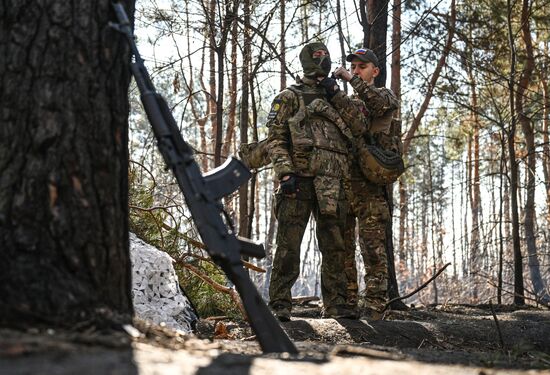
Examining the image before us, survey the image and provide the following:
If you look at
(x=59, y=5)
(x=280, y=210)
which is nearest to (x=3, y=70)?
(x=59, y=5)

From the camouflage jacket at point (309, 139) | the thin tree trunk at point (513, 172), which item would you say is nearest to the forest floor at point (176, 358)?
the camouflage jacket at point (309, 139)

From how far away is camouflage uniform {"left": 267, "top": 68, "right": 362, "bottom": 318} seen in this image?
18.1 ft

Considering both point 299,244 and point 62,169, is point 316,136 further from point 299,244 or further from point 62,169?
point 62,169

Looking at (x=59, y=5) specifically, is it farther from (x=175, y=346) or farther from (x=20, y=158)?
(x=175, y=346)

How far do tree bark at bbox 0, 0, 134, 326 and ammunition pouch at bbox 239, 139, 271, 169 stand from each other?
3.17 metres

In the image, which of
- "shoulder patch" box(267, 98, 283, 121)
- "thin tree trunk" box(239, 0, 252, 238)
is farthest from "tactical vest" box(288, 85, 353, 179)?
"thin tree trunk" box(239, 0, 252, 238)

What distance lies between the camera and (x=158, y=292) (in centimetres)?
477

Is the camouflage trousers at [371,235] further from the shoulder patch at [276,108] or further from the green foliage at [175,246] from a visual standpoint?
the green foliage at [175,246]

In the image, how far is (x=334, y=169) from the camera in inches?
220

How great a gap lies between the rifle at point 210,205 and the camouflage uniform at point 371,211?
10.3 ft

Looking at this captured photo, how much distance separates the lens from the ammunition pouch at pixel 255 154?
19.3ft

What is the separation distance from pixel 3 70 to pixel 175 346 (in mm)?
1198

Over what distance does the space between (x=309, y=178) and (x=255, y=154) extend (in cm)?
60

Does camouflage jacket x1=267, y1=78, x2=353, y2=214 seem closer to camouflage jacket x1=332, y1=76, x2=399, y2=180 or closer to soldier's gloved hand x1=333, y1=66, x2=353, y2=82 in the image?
camouflage jacket x1=332, y1=76, x2=399, y2=180
